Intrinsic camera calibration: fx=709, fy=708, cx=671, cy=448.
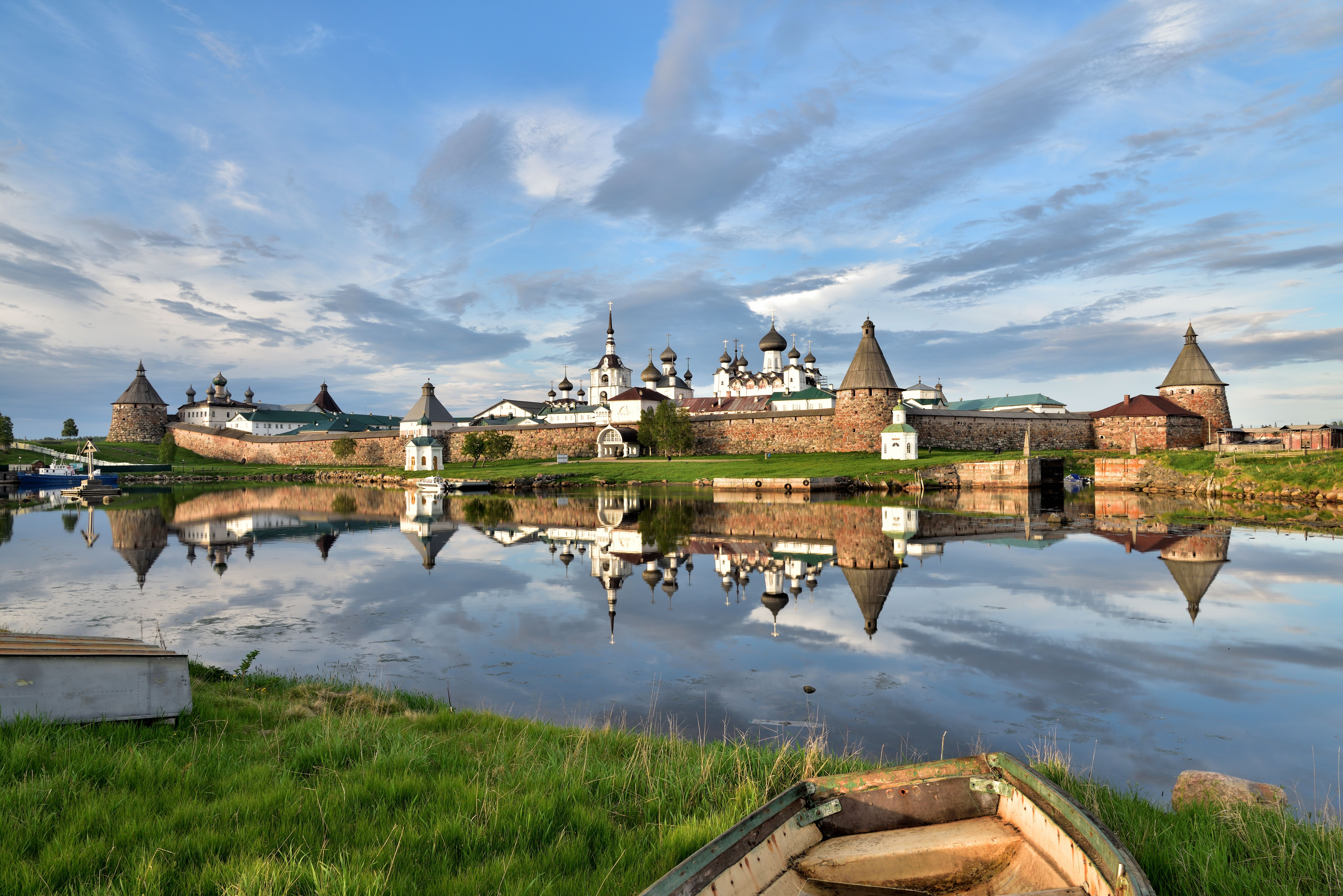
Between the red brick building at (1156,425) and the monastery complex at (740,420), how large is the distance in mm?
90

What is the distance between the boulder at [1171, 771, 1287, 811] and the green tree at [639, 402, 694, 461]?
164ft

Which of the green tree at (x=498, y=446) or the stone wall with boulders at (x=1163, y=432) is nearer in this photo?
the stone wall with boulders at (x=1163, y=432)

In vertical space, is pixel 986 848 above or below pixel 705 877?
below

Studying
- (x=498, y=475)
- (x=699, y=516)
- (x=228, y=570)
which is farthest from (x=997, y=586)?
(x=498, y=475)

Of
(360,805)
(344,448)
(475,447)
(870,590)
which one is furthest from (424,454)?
(360,805)

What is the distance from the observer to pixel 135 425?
89.0 metres

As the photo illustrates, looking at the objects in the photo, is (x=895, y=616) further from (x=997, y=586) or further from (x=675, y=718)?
(x=675, y=718)

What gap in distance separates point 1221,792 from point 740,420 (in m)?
56.0

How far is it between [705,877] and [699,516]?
68.2 ft

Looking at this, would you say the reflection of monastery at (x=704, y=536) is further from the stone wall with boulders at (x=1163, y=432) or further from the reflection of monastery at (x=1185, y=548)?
the stone wall with boulders at (x=1163, y=432)

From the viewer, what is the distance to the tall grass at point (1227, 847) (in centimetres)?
280

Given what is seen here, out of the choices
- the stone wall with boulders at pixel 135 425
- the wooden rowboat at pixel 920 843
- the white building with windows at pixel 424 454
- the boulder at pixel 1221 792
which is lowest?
the boulder at pixel 1221 792

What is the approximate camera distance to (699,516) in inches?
914

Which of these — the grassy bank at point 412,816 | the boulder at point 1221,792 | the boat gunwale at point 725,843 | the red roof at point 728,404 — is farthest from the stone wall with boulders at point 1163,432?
the boat gunwale at point 725,843
